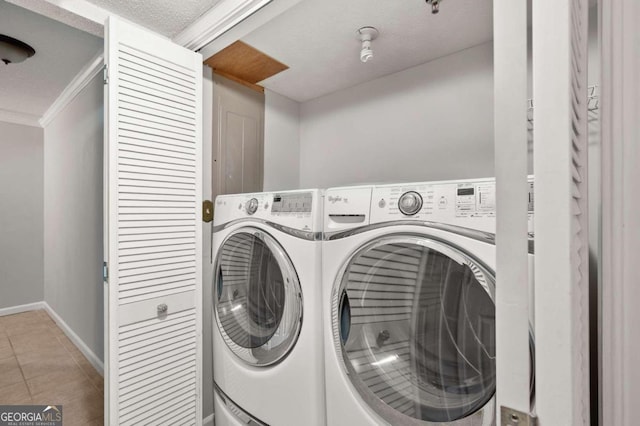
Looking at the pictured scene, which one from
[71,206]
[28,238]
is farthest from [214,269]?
[28,238]

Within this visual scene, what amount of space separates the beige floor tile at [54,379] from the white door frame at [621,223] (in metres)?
3.10

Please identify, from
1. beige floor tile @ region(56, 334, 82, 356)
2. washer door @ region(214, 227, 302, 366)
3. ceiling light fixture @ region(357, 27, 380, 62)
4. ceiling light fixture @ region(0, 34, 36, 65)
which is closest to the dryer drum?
washer door @ region(214, 227, 302, 366)

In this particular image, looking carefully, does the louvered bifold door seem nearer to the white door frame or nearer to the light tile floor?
the light tile floor

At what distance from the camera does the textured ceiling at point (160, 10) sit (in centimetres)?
140

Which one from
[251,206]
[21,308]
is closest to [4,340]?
[21,308]

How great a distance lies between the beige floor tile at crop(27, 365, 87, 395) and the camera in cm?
219

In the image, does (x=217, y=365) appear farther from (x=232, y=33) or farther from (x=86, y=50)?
(x=86, y=50)

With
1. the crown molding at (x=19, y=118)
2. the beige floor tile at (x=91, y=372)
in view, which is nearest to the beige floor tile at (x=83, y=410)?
the beige floor tile at (x=91, y=372)

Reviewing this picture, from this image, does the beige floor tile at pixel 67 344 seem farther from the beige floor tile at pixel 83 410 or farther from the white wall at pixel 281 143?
the white wall at pixel 281 143

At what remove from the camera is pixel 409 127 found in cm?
193

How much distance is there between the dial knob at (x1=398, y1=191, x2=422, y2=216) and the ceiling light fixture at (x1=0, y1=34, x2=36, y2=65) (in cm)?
250

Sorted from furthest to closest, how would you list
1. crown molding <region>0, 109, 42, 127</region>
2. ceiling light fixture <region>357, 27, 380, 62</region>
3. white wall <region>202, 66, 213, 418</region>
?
crown molding <region>0, 109, 42, 127</region> → white wall <region>202, 66, 213, 418</region> → ceiling light fixture <region>357, 27, 380, 62</region>

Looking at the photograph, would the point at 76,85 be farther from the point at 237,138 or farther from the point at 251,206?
the point at 251,206

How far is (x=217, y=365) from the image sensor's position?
1.71 metres
